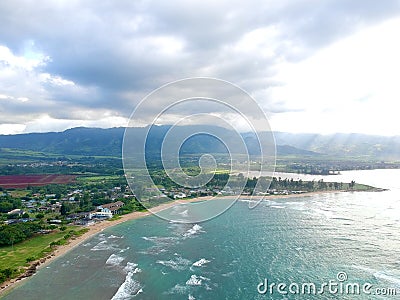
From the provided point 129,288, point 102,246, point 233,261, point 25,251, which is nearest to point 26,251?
point 25,251

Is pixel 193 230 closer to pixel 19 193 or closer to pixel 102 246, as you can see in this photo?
pixel 102 246

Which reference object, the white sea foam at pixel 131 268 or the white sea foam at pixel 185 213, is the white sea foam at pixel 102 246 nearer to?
the white sea foam at pixel 131 268

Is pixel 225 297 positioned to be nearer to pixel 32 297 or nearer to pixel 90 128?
pixel 32 297

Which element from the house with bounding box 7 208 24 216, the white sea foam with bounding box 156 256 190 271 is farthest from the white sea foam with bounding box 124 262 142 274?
the house with bounding box 7 208 24 216

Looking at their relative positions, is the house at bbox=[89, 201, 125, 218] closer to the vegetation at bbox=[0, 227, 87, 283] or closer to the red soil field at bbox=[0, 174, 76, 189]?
the vegetation at bbox=[0, 227, 87, 283]

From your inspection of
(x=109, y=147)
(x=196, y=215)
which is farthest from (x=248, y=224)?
(x=109, y=147)
